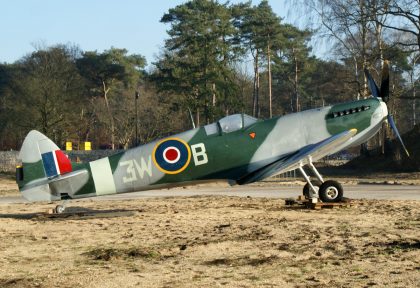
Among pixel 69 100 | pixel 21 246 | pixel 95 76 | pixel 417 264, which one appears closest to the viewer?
pixel 417 264

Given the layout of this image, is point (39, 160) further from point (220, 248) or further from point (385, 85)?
point (385, 85)

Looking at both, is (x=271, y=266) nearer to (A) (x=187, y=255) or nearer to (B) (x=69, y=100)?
(A) (x=187, y=255)

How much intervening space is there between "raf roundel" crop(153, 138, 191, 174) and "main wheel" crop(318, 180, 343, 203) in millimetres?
3471

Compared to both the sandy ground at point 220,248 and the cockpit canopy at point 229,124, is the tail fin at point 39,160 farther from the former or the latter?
the cockpit canopy at point 229,124

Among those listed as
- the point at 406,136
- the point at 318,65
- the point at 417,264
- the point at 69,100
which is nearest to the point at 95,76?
the point at 69,100

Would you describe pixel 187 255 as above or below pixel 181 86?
below

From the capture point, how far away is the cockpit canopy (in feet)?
48.3

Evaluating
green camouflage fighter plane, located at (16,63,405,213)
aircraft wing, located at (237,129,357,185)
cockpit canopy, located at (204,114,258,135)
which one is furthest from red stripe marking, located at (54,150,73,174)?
aircraft wing, located at (237,129,357,185)

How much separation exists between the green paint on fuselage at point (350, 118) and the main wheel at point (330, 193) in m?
1.32

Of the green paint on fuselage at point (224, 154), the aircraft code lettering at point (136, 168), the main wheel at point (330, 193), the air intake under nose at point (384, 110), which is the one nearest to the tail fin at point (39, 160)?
the aircraft code lettering at point (136, 168)

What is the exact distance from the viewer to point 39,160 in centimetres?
1409

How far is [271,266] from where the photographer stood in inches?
316

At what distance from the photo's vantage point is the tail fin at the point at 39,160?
46.2ft

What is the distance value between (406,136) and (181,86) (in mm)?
22382
